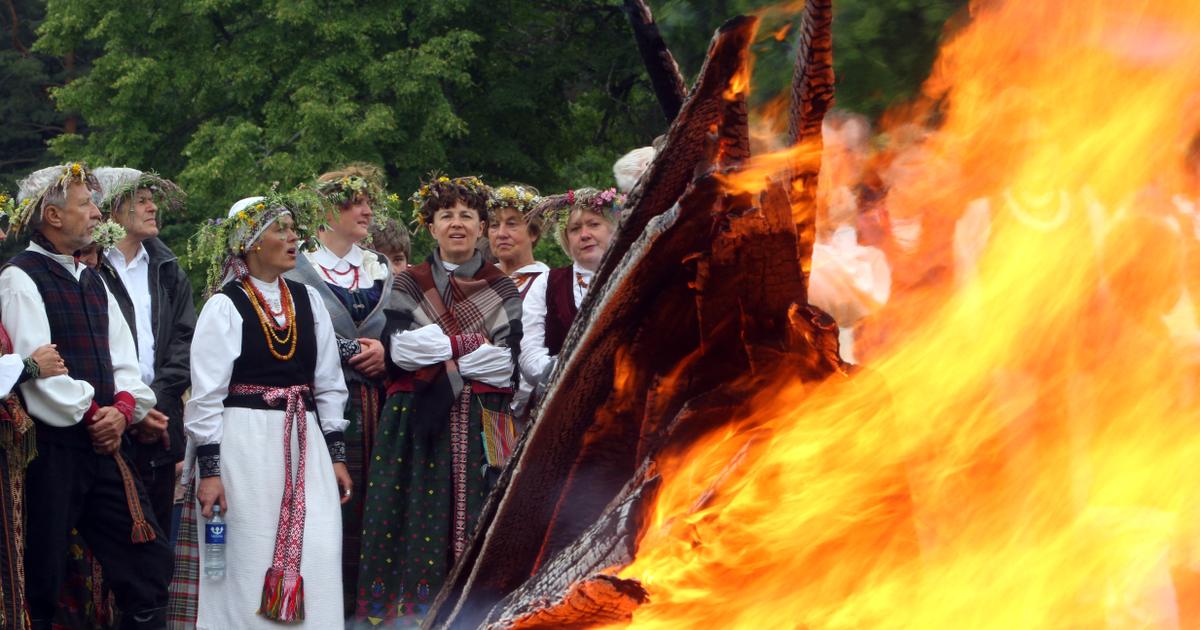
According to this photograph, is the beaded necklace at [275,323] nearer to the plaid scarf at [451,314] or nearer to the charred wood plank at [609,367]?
the plaid scarf at [451,314]

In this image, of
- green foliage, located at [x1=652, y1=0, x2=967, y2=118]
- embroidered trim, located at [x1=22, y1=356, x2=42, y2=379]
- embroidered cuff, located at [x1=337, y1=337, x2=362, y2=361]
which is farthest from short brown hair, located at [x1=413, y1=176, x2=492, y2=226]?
green foliage, located at [x1=652, y1=0, x2=967, y2=118]

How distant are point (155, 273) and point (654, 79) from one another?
17.8 ft

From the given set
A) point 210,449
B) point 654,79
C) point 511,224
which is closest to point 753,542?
point 654,79

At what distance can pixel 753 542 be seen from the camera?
8.36 feet

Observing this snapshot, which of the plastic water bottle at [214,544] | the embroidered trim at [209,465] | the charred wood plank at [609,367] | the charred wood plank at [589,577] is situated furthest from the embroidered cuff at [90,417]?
the charred wood plank at [589,577]

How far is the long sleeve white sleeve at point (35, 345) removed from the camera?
19.2ft

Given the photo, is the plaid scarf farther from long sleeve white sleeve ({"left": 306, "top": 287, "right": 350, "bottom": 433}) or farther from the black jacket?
the black jacket

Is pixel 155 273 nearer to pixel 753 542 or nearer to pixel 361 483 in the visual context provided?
pixel 361 483

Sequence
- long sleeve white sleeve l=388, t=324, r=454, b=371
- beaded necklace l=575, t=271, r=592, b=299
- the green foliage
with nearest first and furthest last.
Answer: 1. the green foliage
2. beaded necklace l=575, t=271, r=592, b=299
3. long sleeve white sleeve l=388, t=324, r=454, b=371

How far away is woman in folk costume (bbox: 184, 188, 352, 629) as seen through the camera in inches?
235

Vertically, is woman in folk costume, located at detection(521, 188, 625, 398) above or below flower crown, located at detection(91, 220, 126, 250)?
below

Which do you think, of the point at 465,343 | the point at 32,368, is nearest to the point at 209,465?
the point at 32,368

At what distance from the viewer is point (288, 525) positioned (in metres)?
6.01

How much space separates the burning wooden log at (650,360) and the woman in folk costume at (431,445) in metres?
3.88
